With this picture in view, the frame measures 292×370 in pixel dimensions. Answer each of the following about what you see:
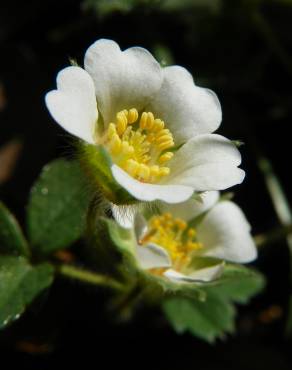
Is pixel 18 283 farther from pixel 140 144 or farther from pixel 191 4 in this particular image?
pixel 191 4

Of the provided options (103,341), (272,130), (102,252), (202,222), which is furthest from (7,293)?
(272,130)

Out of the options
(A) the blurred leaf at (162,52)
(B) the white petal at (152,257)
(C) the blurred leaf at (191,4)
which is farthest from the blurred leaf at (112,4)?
(B) the white petal at (152,257)

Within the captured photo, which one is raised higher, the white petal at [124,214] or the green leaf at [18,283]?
the white petal at [124,214]

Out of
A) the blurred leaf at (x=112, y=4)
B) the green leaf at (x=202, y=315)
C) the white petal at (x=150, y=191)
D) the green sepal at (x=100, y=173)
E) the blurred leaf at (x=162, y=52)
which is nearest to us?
the white petal at (x=150, y=191)

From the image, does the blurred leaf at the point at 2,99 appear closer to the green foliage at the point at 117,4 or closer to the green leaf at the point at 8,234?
the green foliage at the point at 117,4

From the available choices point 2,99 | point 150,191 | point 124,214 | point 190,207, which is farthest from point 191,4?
point 150,191

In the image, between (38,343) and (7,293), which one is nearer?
(7,293)

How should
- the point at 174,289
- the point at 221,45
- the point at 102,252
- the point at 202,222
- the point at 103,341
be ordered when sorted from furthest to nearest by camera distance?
1. the point at 221,45
2. the point at 103,341
3. the point at 202,222
4. the point at 102,252
5. the point at 174,289

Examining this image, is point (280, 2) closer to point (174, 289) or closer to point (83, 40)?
point (83, 40)
